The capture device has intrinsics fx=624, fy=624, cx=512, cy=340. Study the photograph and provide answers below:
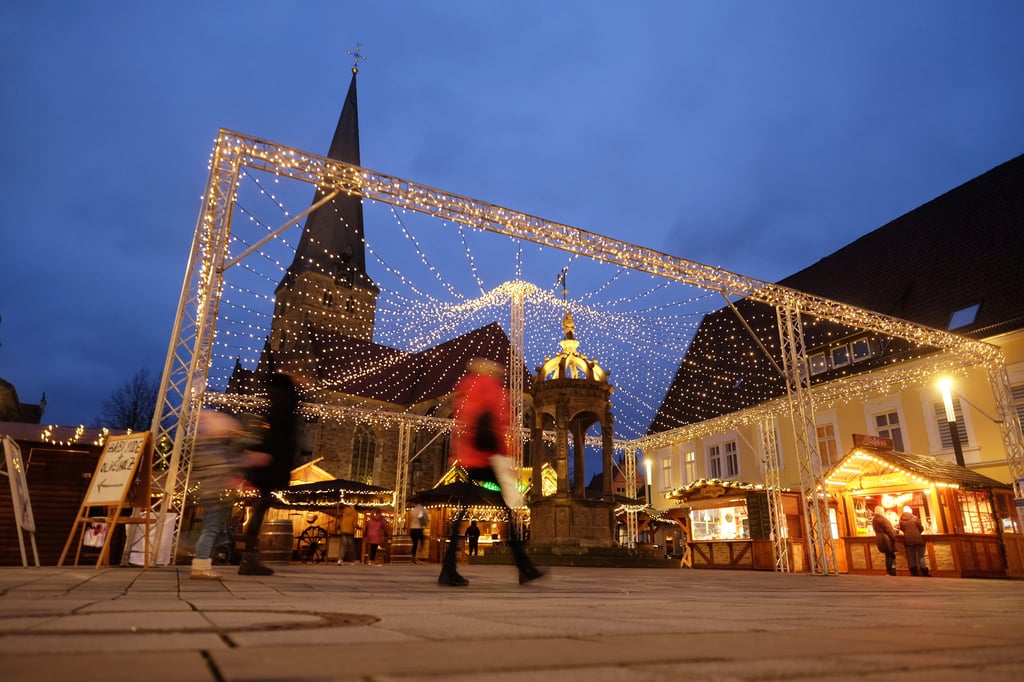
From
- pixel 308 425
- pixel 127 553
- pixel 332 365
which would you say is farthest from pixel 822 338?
pixel 332 365

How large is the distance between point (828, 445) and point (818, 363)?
299 centimetres

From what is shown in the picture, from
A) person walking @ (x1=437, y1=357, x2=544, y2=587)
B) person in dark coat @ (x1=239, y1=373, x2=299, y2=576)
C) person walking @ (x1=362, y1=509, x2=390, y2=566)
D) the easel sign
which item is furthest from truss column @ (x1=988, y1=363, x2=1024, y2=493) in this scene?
the easel sign

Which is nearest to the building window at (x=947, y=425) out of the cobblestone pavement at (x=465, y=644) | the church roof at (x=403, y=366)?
the cobblestone pavement at (x=465, y=644)

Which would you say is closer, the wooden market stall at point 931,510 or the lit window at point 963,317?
the wooden market stall at point 931,510

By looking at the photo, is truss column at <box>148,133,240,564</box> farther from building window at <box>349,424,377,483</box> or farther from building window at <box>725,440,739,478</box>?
building window at <box>349,424,377,483</box>

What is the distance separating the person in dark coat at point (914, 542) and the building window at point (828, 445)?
8292 mm

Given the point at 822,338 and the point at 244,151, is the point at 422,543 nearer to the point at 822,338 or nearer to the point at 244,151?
the point at 244,151

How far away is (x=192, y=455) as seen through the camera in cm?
973

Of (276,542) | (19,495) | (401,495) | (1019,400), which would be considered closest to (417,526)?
(401,495)

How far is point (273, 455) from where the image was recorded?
6020mm

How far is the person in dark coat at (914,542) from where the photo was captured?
13.1 metres

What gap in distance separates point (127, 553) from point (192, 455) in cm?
182

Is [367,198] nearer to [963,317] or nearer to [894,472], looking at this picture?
[894,472]

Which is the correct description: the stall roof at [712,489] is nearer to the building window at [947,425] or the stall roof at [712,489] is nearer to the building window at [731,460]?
the building window at [947,425]
